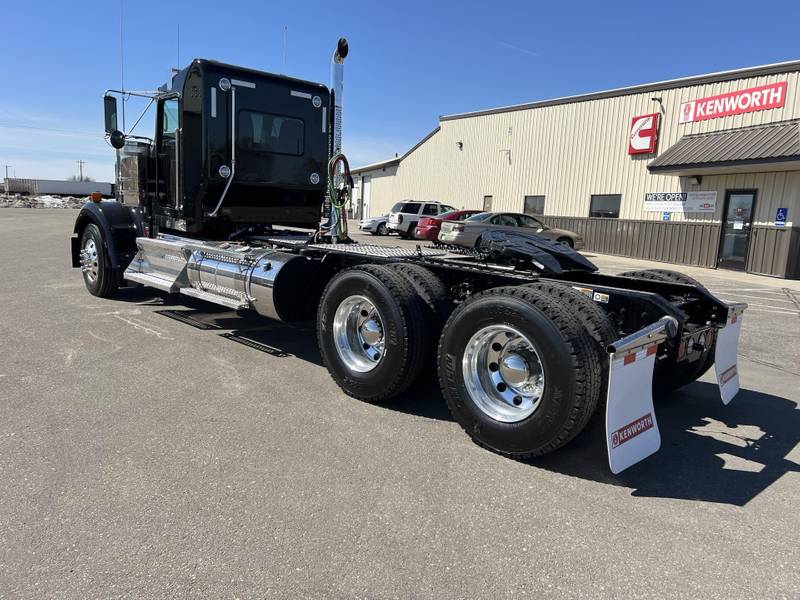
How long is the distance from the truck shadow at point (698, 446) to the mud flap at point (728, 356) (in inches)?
12.6

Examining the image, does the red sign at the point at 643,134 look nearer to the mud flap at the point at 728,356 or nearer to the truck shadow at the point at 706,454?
the truck shadow at the point at 706,454

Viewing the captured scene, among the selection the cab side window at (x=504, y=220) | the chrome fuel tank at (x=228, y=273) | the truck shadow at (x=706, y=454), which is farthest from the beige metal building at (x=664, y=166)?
the chrome fuel tank at (x=228, y=273)

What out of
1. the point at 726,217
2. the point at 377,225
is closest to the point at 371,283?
the point at 726,217

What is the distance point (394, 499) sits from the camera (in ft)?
10.3

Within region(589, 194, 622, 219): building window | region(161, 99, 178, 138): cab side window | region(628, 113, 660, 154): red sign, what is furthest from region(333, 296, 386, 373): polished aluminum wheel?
region(589, 194, 622, 219): building window

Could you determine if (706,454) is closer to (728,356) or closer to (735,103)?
(728,356)

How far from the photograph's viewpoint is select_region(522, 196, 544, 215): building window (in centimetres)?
2428

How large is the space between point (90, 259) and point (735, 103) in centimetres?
1760

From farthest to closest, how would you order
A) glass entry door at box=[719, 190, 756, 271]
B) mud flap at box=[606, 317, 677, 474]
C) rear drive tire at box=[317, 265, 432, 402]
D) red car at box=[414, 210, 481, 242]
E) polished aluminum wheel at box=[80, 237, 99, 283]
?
red car at box=[414, 210, 481, 242]
glass entry door at box=[719, 190, 756, 271]
polished aluminum wheel at box=[80, 237, 99, 283]
rear drive tire at box=[317, 265, 432, 402]
mud flap at box=[606, 317, 677, 474]

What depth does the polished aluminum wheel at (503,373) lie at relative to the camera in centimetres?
366

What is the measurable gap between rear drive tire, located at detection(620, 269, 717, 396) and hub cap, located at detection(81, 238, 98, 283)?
738 cm

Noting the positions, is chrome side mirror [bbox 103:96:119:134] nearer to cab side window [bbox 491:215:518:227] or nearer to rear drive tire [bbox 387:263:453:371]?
rear drive tire [bbox 387:263:453:371]

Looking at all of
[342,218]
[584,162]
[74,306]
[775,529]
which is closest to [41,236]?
[74,306]

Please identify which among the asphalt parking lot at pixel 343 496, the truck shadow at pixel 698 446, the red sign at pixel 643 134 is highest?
the red sign at pixel 643 134
